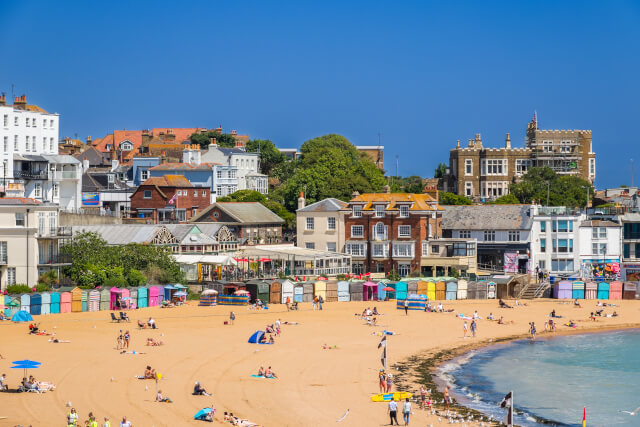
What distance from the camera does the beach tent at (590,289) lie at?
73562mm

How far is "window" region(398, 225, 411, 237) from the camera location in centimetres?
7619

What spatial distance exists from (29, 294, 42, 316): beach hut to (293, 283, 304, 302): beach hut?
57.2 ft

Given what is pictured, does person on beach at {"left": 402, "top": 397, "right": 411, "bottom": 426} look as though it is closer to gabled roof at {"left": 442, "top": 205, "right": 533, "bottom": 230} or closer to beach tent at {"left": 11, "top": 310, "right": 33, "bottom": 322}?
beach tent at {"left": 11, "top": 310, "right": 33, "bottom": 322}

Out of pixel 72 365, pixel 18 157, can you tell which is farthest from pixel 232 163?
pixel 72 365

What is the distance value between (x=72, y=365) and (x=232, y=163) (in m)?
74.7

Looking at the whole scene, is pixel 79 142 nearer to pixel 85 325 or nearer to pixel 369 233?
pixel 369 233

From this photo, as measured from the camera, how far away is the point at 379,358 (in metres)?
47.6

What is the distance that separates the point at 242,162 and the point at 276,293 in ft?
179

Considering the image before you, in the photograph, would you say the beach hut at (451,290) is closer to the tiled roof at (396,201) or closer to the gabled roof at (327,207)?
the tiled roof at (396,201)

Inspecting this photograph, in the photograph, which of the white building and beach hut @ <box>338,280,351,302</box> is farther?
the white building

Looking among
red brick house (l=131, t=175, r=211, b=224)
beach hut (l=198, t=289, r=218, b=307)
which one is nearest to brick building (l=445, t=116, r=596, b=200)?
red brick house (l=131, t=175, r=211, b=224)

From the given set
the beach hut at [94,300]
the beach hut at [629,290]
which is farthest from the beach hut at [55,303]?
the beach hut at [629,290]

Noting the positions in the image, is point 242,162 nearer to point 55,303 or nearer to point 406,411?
point 55,303

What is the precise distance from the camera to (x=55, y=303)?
56750mm
